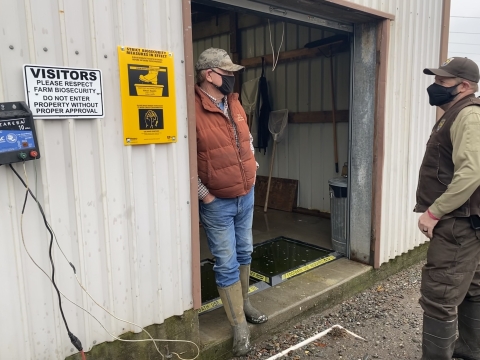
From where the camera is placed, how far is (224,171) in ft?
8.38

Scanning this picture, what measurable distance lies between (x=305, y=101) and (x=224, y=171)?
400 centimetres

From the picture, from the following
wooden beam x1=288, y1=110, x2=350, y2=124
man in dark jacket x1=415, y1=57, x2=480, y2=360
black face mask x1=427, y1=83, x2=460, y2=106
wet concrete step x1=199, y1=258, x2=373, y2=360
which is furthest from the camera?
wooden beam x1=288, y1=110, x2=350, y2=124

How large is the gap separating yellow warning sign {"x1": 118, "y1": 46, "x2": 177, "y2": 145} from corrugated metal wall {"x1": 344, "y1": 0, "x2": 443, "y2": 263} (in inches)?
95.5

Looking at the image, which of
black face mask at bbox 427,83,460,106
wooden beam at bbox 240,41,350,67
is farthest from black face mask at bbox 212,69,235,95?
wooden beam at bbox 240,41,350,67

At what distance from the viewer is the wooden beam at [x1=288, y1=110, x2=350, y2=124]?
5.71m

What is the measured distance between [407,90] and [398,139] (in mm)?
515

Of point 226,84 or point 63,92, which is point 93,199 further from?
point 226,84

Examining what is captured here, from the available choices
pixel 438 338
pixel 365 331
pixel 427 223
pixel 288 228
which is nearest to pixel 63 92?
pixel 427 223

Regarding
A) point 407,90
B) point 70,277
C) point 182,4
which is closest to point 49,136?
point 70,277

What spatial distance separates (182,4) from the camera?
228cm

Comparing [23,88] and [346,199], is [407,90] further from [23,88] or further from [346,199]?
[23,88]

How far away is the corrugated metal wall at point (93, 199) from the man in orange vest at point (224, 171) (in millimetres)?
200

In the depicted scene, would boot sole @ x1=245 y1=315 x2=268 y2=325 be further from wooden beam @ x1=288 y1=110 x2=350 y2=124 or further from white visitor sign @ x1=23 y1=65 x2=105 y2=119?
wooden beam @ x1=288 y1=110 x2=350 y2=124

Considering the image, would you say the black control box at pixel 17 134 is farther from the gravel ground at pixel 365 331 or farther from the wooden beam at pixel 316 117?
the wooden beam at pixel 316 117
